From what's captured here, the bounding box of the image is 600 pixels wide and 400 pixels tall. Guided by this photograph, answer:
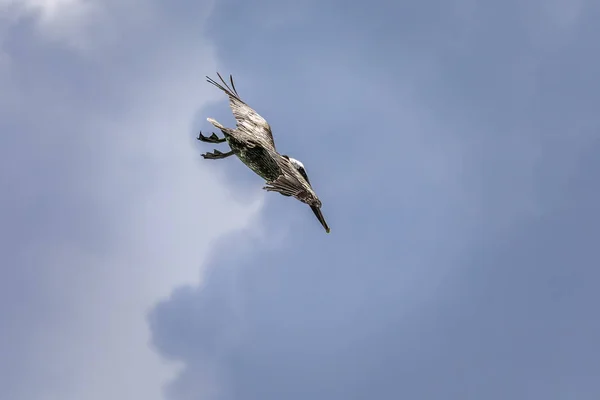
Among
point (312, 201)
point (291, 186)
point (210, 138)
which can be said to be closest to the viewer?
point (291, 186)

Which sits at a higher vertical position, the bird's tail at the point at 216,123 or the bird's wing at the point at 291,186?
the bird's tail at the point at 216,123

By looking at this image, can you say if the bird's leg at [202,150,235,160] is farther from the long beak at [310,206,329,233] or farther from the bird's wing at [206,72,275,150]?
the long beak at [310,206,329,233]

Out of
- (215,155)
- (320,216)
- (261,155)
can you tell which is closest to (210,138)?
(215,155)

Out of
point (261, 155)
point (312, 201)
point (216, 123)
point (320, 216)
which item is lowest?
point (312, 201)

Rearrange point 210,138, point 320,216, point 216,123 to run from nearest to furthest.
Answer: point 320,216, point 216,123, point 210,138

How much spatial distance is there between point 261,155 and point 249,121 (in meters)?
3.92

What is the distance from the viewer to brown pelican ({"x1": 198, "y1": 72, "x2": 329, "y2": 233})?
2763 cm

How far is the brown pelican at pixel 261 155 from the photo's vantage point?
90.7 feet

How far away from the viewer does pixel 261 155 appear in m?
33.1

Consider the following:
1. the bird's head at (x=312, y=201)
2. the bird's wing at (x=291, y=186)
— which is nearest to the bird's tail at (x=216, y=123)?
the bird's head at (x=312, y=201)

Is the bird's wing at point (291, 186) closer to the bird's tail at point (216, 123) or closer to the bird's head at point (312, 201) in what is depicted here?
the bird's head at point (312, 201)

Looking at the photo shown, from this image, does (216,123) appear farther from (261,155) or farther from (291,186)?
(291,186)

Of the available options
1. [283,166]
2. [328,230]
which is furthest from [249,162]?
[328,230]

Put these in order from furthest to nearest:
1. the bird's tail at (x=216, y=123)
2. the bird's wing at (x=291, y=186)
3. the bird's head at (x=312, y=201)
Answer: the bird's tail at (x=216, y=123) < the bird's head at (x=312, y=201) < the bird's wing at (x=291, y=186)
